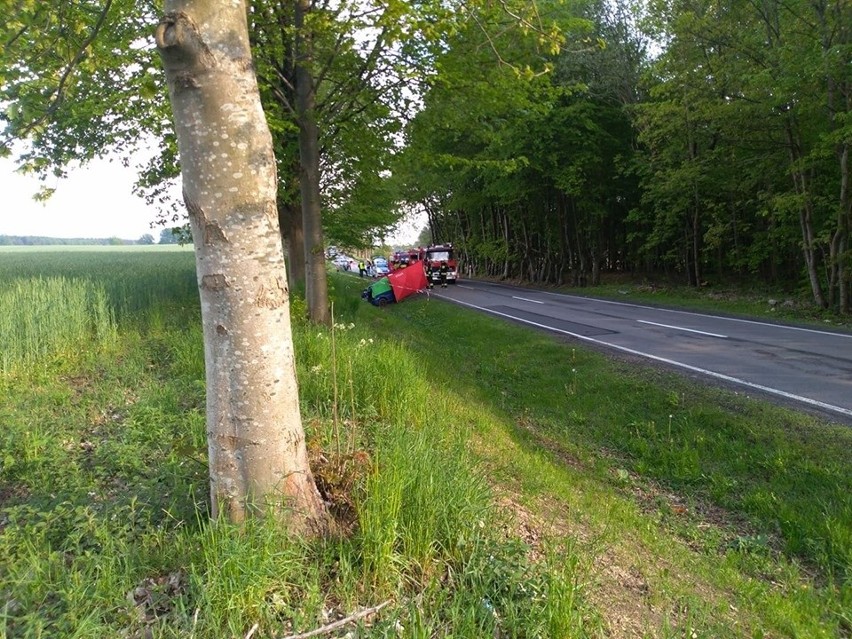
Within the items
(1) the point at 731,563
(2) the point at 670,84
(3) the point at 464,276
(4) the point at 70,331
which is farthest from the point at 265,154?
(3) the point at 464,276

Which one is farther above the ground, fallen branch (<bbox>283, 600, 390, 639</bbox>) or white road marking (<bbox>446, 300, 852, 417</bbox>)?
fallen branch (<bbox>283, 600, 390, 639</bbox>)

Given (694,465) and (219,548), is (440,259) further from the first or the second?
(219,548)

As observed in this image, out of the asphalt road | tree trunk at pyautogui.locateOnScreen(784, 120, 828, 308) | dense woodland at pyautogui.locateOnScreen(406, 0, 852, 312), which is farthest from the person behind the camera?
tree trunk at pyautogui.locateOnScreen(784, 120, 828, 308)

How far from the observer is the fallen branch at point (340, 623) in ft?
7.41

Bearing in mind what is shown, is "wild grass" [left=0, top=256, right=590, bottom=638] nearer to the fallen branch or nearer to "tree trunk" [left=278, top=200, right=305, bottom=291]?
the fallen branch

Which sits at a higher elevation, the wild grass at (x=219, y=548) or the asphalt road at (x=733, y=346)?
the wild grass at (x=219, y=548)

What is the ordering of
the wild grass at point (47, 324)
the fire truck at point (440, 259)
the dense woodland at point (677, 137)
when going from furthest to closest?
1. the fire truck at point (440, 259)
2. the dense woodland at point (677, 137)
3. the wild grass at point (47, 324)

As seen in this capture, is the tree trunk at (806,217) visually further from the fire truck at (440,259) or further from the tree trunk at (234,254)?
the fire truck at (440,259)

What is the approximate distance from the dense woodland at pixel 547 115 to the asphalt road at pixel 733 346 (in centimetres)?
440

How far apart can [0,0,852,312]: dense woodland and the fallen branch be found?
278 cm

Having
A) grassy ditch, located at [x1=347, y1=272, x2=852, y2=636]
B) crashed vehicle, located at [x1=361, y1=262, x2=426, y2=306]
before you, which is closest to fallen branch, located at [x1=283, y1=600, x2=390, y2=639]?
grassy ditch, located at [x1=347, y1=272, x2=852, y2=636]

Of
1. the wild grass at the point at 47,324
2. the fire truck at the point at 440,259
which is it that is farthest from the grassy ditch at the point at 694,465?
the fire truck at the point at 440,259

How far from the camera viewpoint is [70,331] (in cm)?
718

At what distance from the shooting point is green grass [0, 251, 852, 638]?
2475 millimetres
